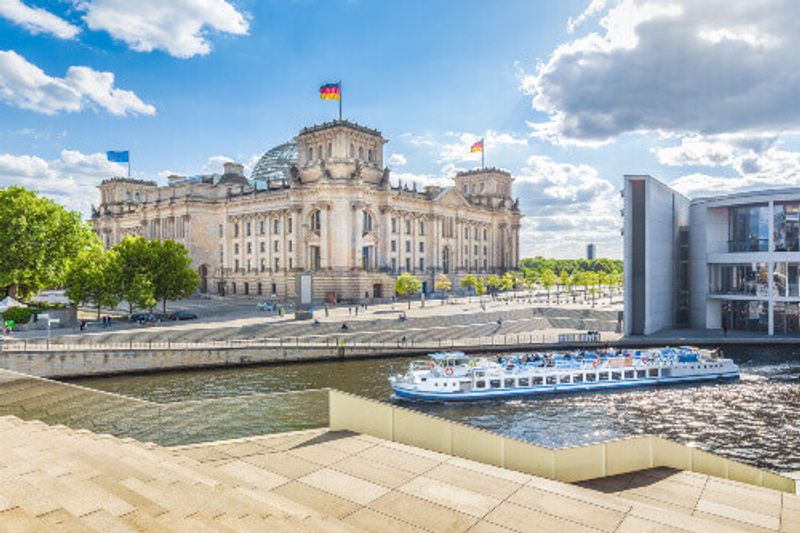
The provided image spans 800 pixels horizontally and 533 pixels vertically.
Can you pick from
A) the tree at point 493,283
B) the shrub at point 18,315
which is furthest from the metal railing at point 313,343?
the tree at point 493,283

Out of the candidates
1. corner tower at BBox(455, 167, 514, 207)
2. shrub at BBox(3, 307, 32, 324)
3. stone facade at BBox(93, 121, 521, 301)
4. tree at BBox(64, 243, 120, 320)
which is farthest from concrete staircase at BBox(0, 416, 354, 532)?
corner tower at BBox(455, 167, 514, 207)

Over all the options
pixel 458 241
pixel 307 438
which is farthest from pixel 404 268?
pixel 307 438

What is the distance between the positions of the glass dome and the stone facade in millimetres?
3037

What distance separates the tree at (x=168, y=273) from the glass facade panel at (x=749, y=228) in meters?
75.5

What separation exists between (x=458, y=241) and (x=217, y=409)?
119 m

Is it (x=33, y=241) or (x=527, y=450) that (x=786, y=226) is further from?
(x=33, y=241)

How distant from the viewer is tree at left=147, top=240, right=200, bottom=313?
7638 cm

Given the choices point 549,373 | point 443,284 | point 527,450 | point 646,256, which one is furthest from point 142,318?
point 527,450

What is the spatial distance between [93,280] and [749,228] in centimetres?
8486

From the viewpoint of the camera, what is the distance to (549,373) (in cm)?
4853

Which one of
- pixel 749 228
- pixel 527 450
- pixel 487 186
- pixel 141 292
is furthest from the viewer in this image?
pixel 487 186

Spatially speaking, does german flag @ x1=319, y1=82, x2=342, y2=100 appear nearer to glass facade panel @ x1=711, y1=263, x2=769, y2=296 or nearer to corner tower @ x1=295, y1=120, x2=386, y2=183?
corner tower @ x1=295, y1=120, x2=386, y2=183

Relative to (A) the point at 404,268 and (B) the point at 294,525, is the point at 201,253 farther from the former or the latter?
(B) the point at 294,525

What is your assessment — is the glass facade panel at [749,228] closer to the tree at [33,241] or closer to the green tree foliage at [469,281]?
the green tree foliage at [469,281]
